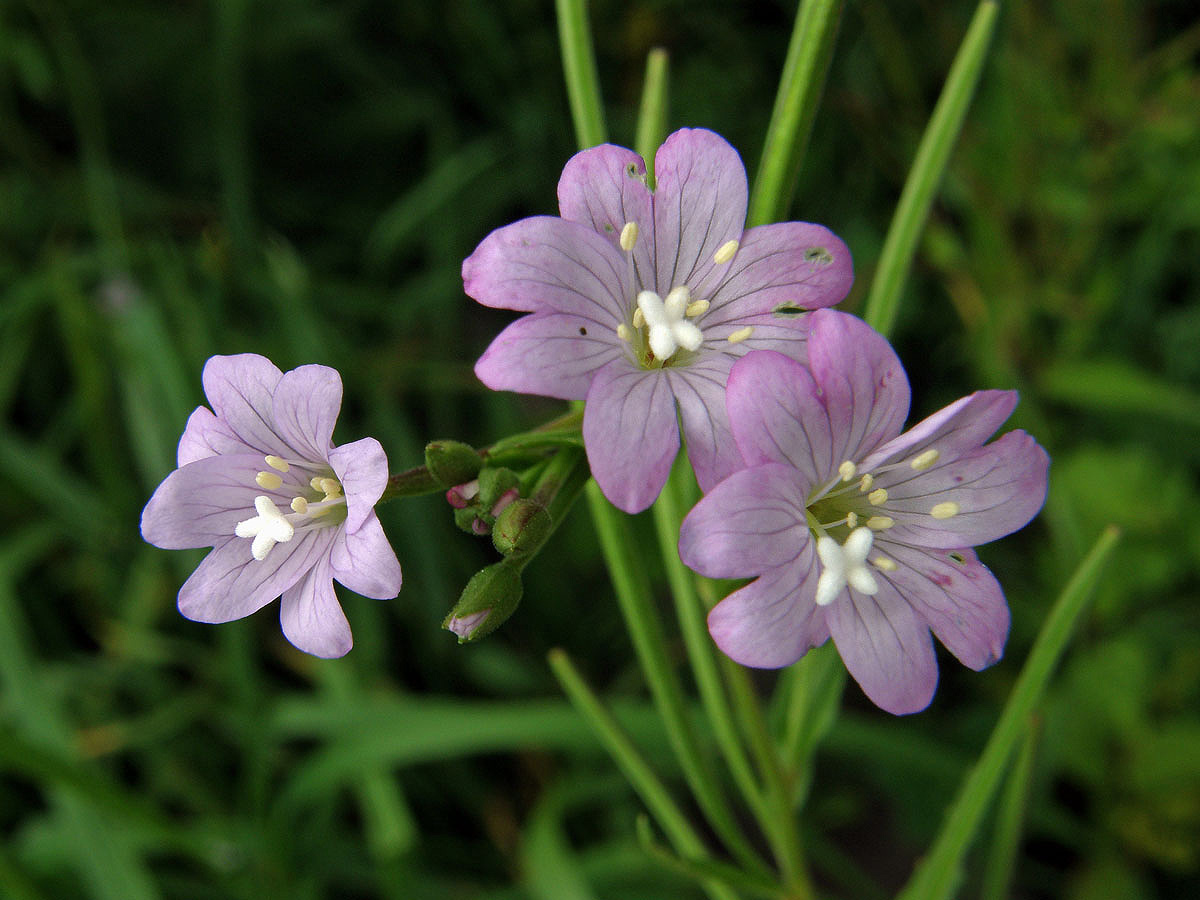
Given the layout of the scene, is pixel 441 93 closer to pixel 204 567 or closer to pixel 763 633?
pixel 204 567

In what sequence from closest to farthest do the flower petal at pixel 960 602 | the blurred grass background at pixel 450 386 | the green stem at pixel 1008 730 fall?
the flower petal at pixel 960 602 → the green stem at pixel 1008 730 → the blurred grass background at pixel 450 386

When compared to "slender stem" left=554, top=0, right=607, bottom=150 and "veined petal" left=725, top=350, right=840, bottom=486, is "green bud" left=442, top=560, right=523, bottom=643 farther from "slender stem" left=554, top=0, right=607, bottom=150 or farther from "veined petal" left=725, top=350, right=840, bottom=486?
"slender stem" left=554, top=0, right=607, bottom=150

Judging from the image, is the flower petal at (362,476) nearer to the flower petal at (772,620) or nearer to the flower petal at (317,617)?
the flower petal at (317,617)

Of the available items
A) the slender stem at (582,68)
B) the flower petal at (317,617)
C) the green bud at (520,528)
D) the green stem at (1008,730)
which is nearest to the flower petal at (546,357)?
the green bud at (520,528)

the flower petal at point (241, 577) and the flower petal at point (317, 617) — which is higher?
the flower petal at point (241, 577)

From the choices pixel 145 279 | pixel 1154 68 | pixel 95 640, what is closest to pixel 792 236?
pixel 1154 68

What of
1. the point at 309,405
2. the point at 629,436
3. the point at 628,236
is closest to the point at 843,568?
the point at 629,436
